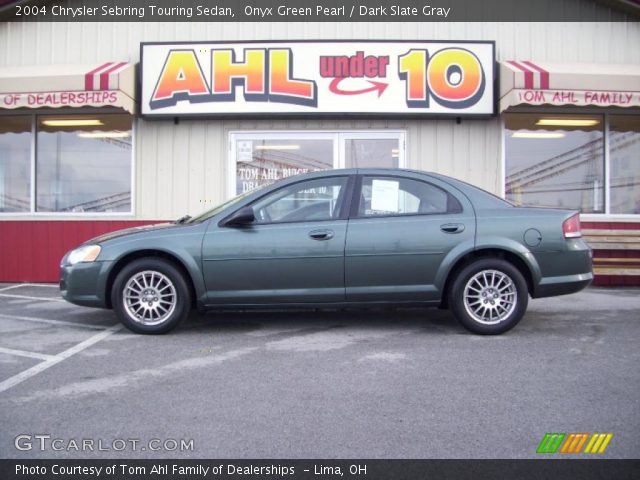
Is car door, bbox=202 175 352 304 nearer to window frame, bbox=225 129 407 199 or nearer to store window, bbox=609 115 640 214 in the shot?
window frame, bbox=225 129 407 199

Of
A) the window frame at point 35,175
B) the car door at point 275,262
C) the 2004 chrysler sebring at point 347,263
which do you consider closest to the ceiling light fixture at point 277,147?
the window frame at point 35,175

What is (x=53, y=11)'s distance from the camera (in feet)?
30.1

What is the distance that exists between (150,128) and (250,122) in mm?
1667

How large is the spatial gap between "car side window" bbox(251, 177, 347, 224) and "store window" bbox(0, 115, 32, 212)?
19.5ft

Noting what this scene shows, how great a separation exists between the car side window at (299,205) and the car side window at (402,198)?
10.2 inches

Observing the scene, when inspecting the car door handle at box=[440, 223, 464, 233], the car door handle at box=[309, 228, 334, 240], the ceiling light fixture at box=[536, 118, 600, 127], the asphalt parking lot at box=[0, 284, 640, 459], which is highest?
the ceiling light fixture at box=[536, 118, 600, 127]

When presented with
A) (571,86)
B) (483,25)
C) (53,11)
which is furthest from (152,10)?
(571,86)

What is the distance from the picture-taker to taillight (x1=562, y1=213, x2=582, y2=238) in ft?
16.9

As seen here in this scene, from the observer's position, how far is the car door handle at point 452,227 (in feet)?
16.9

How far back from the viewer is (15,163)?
9406 mm

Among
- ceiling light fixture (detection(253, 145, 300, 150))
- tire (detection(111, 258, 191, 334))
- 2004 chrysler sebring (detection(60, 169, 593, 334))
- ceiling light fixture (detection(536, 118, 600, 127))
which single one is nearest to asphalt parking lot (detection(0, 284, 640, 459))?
tire (detection(111, 258, 191, 334))

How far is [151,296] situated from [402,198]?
2.60 metres
